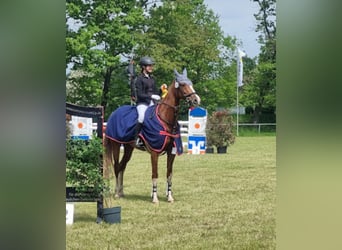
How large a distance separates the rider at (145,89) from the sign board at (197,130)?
277 mm

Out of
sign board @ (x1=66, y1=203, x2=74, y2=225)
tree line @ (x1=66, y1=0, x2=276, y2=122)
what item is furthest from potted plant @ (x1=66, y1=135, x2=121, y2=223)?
tree line @ (x1=66, y1=0, x2=276, y2=122)

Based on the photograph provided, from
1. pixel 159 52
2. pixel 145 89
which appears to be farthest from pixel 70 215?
pixel 159 52

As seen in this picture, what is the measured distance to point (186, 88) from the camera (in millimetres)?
3271

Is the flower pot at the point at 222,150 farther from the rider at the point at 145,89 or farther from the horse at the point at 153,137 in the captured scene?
the rider at the point at 145,89

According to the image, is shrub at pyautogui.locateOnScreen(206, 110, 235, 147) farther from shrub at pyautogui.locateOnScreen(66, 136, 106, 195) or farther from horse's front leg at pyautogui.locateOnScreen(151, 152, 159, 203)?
shrub at pyautogui.locateOnScreen(66, 136, 106, 195)

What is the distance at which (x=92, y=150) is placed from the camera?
3234 millimetres


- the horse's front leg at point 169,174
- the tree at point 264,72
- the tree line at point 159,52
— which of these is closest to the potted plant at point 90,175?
the tree line at point 159,52

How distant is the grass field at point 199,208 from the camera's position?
318 centimetres

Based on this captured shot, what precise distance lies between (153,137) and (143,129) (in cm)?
10

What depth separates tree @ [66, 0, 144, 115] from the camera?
123 inches
